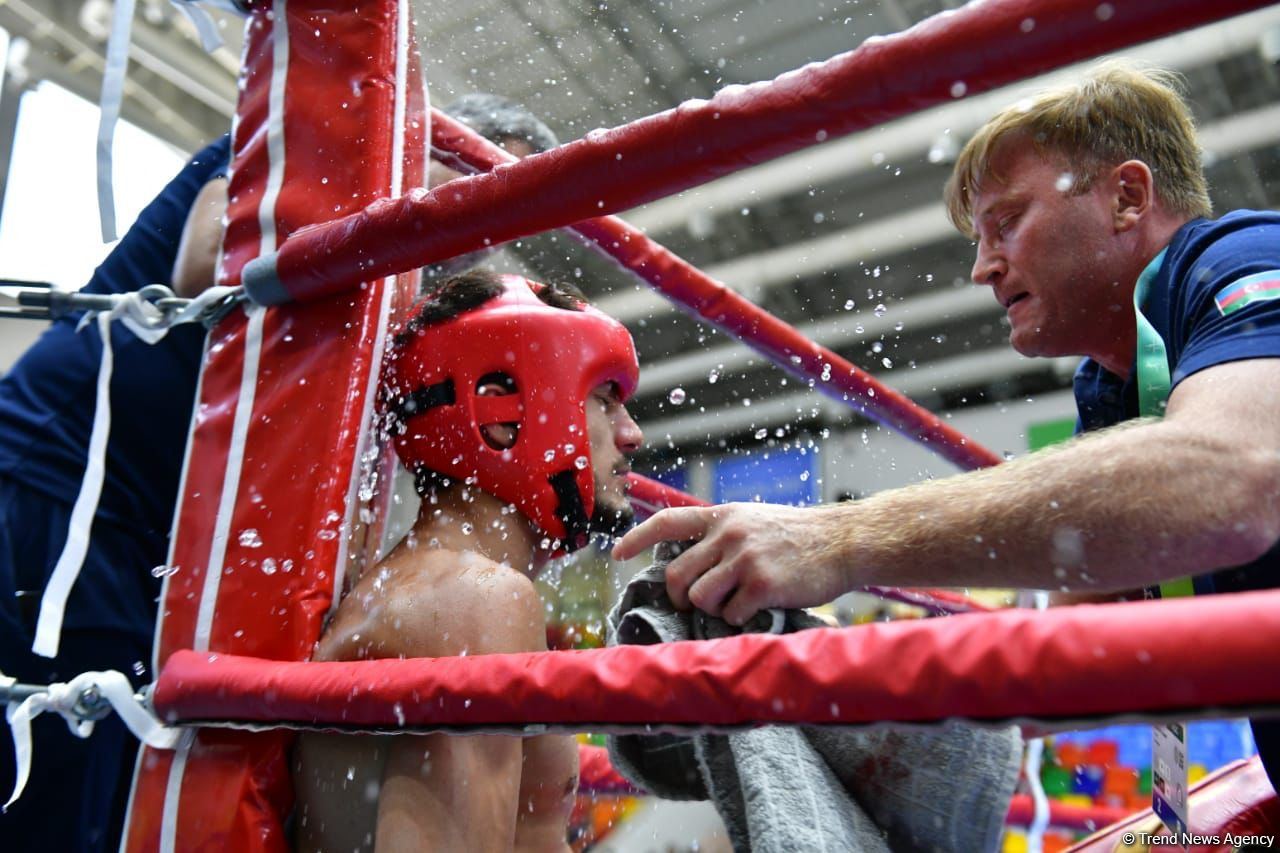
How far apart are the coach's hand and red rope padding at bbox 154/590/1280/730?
8.2 inches

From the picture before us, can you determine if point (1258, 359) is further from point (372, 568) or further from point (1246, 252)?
point (372, 568)

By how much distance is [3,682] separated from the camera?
87 centimetres

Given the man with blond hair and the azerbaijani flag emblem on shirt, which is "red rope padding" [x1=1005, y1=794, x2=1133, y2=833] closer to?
the man with blond hair

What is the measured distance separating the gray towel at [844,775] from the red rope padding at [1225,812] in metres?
0.58

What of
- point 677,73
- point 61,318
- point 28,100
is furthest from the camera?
point 677,73

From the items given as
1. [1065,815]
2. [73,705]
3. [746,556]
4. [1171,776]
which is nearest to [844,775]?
[746,556]

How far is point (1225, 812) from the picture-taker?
50.3 inches

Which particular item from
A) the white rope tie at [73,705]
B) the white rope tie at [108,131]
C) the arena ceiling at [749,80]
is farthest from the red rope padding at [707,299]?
the arena ceiling at [749,80]

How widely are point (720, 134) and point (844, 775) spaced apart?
1.83ft

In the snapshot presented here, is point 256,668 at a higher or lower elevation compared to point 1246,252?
lower

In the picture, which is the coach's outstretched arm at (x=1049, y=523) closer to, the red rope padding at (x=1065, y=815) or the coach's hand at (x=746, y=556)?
the coach's hand at (x=746, y=556)

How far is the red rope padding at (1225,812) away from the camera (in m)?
1.24

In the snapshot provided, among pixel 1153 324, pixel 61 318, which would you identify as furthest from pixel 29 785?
pixel 1153 324

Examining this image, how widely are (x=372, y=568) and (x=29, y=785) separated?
0.39 metres
